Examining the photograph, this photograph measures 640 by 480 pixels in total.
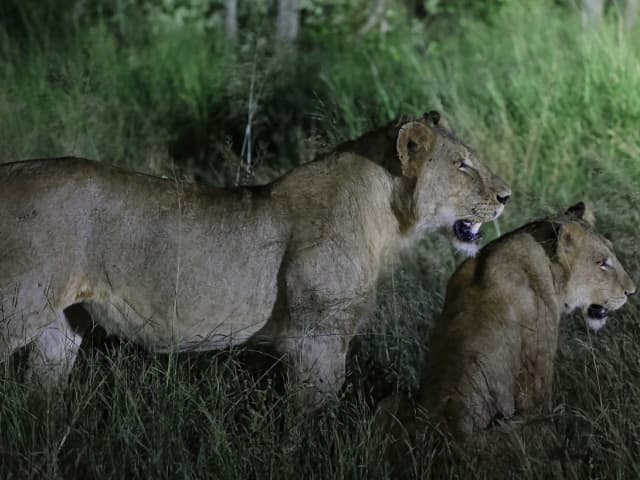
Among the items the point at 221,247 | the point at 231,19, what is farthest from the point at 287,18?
the point at 221,247

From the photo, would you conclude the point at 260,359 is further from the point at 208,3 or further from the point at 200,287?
the point at 208,3

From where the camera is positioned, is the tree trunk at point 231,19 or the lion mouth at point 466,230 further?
the tree trunk at point 231,19

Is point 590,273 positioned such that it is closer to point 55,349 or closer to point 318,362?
point 318,362

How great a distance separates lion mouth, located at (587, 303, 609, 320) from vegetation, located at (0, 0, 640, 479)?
5.1 inches

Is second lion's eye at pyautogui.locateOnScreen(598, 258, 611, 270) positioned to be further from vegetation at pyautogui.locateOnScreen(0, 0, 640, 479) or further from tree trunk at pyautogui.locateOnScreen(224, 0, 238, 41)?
tree trunk at pyautogui.locateOnScreen(224, 0, 238, 41)

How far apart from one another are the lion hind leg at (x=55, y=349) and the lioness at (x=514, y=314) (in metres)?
1.64

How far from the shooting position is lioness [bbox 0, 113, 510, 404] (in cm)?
555

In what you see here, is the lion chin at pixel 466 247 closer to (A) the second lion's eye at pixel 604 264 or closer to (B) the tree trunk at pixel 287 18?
(A) the second lion's eye at pixel 604 264

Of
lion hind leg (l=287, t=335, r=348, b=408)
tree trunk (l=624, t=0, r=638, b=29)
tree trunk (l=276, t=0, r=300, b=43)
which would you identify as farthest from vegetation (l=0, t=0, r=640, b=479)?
tree trunk (l=624, t=0, r=638, b=29)

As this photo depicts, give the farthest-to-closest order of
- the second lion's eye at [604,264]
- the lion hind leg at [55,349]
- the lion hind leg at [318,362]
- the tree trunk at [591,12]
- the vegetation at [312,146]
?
the tree trunk at [591,12], the second lion's eye at [604,264], the lion hind leg at [55,349], the lion hind leg at [318,362], the vegetation at [312,146]

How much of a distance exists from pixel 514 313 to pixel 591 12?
6.26 m

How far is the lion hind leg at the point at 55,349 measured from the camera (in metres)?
A: 5.97

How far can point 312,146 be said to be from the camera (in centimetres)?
888

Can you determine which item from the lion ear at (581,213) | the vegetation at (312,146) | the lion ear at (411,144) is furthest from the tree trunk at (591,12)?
the lion ear at (411,144)
